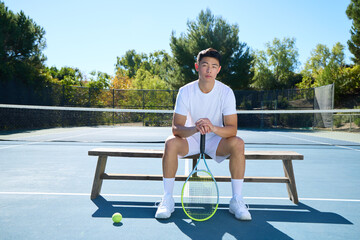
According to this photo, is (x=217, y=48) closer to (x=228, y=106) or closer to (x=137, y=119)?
(x=137, y=119)

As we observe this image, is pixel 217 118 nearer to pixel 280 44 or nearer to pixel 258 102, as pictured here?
pixel 258 102

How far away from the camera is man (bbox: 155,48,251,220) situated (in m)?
2.81

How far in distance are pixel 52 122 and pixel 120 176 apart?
14724mm

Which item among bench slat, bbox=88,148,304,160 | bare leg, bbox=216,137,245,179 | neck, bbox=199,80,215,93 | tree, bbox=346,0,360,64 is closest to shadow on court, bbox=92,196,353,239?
bare leg, bbox=216,137,245,179

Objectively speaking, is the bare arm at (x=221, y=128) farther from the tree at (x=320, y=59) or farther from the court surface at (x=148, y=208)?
the tree at (x=320, y=59)

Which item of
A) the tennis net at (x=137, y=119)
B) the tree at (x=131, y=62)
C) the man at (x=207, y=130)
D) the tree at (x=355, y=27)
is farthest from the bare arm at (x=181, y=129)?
the tree at (x=131, y=62)

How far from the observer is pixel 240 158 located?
9.33ft

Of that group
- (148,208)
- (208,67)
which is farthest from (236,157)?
(148,208)

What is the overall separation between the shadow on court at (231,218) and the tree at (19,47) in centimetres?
1334

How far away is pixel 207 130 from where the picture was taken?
272cm

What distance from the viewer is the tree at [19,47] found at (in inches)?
570

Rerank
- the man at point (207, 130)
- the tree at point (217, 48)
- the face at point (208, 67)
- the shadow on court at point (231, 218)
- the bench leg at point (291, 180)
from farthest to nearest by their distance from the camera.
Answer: the tree at point (217, 48) → the bench leg at point (291, 180) → the face at point (208, 67) → the man at point (207, 130) → the shadow on court at point (231, 218)

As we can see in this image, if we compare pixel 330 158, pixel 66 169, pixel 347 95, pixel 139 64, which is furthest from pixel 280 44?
pixel 66 169

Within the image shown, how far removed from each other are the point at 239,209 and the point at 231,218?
0.43ft
